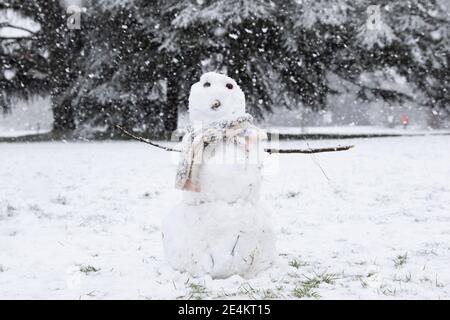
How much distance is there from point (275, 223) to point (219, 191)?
254 cm

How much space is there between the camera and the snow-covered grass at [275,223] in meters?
4.19

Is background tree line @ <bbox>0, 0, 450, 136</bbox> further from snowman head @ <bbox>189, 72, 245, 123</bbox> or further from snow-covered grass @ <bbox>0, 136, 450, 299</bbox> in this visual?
snowman head @ <bbox>189, 72, 245, 123</bbox>

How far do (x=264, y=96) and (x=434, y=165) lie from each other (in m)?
9.02

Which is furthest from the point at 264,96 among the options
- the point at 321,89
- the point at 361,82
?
the point at 361,82

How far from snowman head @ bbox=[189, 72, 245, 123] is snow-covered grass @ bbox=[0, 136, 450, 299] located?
135cm

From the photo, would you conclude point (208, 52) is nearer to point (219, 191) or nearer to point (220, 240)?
point (219, 191)

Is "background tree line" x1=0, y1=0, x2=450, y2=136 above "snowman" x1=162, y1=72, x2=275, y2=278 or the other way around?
above

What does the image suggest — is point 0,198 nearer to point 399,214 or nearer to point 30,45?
point 399,214

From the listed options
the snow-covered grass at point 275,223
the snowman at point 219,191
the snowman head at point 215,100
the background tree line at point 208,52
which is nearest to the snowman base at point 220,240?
the snowman at point 219,191

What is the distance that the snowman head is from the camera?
173 inches

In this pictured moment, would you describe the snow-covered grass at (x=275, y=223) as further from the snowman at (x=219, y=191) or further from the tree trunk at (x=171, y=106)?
the tree trunk at (x=171, y=106)

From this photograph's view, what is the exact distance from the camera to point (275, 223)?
6.73 m

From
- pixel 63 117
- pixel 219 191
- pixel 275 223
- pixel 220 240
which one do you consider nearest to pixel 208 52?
pixel 63 117

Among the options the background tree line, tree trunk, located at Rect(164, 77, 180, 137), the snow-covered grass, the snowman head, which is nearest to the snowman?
the snowman head
